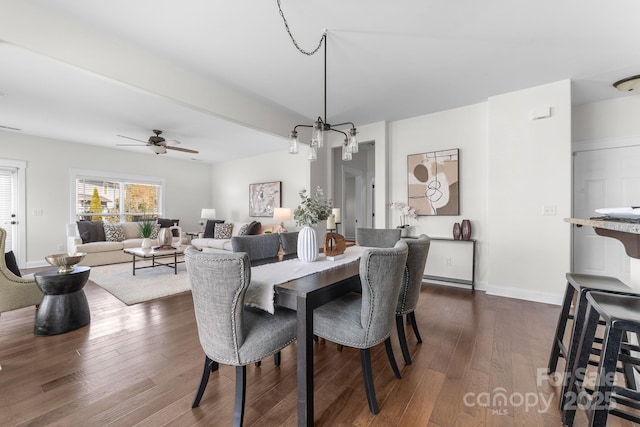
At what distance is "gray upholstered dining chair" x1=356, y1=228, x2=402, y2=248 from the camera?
2.88 metres

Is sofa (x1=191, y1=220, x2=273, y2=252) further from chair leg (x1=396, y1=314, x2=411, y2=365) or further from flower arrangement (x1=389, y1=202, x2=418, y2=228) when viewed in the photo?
chair leg (x1=396, y1=314, x2=411, y2=365)

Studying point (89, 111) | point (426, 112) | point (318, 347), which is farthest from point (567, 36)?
point (89, 111)

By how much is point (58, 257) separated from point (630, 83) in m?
6.05

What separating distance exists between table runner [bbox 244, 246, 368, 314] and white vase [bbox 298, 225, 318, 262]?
0.15 feet

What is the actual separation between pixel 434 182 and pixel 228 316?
11.9 ft

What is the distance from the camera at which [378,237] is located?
2936 mm

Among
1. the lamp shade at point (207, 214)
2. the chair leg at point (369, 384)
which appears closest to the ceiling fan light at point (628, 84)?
the chair leg at point (369, 384)

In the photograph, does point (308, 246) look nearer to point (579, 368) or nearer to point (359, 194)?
point (579, 368)

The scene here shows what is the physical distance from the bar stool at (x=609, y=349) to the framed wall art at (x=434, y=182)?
2773mm

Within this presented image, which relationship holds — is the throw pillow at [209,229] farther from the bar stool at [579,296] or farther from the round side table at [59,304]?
the bar stool at [579,296]

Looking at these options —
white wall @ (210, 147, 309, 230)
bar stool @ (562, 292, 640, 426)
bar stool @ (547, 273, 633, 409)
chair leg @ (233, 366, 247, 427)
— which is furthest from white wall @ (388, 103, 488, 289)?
chair leg @ (233, 366, 247, 427)

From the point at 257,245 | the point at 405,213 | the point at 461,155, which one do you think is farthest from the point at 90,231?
the point at 461,155

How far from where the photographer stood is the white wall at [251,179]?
609 centimetres

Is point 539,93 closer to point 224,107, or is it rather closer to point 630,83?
point 630,83
